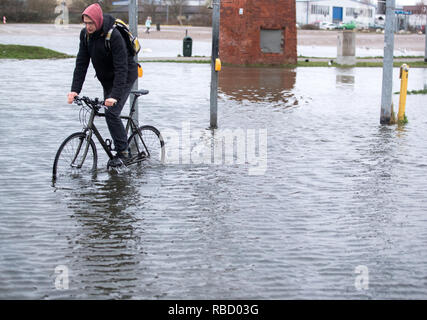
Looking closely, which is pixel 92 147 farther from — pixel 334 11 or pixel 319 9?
pixel 334 11

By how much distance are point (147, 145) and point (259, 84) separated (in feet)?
40.5

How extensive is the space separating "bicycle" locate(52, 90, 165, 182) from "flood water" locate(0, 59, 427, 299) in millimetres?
238

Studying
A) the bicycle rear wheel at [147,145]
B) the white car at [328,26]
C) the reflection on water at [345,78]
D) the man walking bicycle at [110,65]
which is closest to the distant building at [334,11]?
the white car at [328,26]

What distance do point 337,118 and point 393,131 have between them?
5.88ft

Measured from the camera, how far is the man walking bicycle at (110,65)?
8.41m

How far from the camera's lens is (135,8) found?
1016cm

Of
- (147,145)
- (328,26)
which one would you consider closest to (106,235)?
(147,145)

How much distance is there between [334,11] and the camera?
427ft

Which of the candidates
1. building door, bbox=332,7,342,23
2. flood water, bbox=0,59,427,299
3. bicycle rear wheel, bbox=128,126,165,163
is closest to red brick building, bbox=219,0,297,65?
flood water, bbox=0,59,427,299

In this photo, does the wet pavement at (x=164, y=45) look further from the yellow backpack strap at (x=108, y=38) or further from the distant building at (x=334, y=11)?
the distant building at (x=334, y=11)

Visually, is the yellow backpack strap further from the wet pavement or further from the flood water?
the wet pavement

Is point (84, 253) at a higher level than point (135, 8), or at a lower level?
lower
